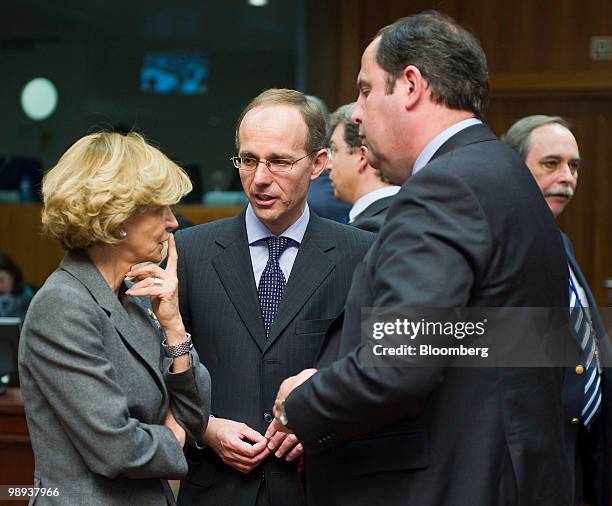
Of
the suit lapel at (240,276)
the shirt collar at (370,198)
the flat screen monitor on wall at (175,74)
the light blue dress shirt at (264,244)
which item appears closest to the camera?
the suit lapel at (240,276)

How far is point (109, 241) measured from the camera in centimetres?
211

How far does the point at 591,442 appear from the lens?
2955 mm

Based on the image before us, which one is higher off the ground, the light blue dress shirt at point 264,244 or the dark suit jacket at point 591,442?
the light blue dress shirt at point 264,244

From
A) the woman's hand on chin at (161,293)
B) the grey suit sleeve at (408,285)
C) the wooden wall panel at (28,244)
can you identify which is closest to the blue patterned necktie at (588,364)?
the grey suit sleeve at (408,285)

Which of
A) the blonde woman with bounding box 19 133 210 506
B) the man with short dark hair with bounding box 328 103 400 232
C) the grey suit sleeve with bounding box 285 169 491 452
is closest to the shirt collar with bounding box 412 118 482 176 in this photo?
the grey suit sleeve with bounding box 285 169 491 452

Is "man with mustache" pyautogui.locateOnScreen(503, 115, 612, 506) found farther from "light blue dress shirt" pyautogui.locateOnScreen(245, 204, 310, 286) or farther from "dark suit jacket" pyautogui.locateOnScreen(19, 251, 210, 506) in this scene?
"dark suit jacket" pyautogui.locateOnScreen(19, 251, 210, 506)

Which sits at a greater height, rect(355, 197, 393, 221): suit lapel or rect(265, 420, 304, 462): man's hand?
rect(355, 197, 393, 221): suit lapel

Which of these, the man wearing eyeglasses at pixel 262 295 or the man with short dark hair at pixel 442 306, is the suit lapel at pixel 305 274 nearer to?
the man wearing eyeglasses at pixel 262 295

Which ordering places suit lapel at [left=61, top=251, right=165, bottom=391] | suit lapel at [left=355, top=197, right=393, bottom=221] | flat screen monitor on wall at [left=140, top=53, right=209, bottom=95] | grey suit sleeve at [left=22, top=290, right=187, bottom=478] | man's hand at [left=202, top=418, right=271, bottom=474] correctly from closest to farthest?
grey suit sleeve at [left=22, top=290, right=187, bottom=478] < suit lapel at [left=61, top=251, right=165, bottom=391] < man's hand at [left=202, top=418, right=271, bottom=474] < suit lapel at [left=355, top=197, right=393, bottom=221] < flat screen monitor on wall at [left=140, top=53, right=209, bottom=95]

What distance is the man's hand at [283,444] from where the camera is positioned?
2.38 metres

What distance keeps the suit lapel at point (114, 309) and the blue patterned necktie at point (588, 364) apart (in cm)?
132

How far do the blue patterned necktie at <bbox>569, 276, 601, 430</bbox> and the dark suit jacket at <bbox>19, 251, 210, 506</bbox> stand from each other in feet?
4.35

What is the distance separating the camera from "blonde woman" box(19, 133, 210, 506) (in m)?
1.99

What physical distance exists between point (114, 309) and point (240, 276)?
0.50 meters
